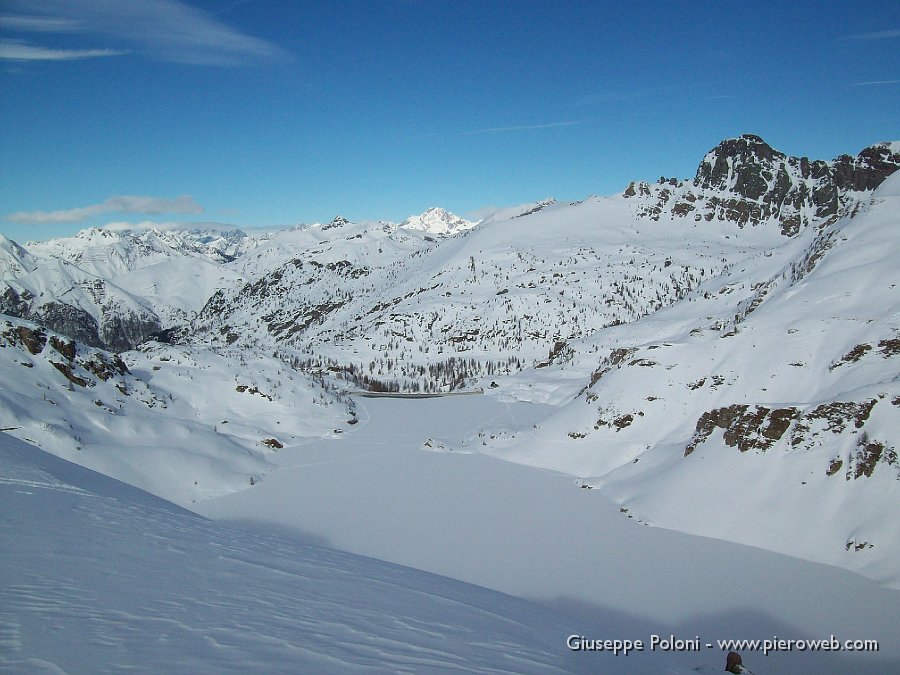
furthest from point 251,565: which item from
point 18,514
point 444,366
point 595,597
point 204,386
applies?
point 444,366

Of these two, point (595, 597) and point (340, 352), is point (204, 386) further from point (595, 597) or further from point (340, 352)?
point (340, 352)

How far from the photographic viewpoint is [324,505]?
87.9 ft

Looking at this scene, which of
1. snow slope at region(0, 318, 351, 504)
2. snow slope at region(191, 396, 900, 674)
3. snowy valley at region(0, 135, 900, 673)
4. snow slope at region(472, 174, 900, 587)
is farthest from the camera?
snow slope at region(0, 318, 351, 504)

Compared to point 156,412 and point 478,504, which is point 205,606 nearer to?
point 478,504

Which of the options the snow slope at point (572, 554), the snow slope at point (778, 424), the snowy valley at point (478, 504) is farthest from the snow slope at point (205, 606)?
the snow slope at point (778, 424)

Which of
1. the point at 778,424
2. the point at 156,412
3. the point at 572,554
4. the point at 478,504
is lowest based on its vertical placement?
the point at 478,504

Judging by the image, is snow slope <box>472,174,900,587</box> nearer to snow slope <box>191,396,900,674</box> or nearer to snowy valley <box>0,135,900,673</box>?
snowy valley <box>0,135,900,673</box>

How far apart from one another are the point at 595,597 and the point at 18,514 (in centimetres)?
1655

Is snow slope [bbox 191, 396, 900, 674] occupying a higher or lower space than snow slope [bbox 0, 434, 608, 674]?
lower

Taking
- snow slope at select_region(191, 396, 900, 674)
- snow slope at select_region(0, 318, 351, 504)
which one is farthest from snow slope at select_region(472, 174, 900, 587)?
snow slope at select_region(0, 318, 351, 504)

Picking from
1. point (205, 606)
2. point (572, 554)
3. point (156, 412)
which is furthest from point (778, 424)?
point (156, 412)

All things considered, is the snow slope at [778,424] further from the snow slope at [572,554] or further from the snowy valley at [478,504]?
the snow slope at [572,554]

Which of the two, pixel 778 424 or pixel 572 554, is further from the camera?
pixel 778 424

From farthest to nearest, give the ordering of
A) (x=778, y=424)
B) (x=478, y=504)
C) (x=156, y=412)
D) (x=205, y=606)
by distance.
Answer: (x=156, y=412)
(x=478, y=504)
(x=778, y=424)
(x=205, y=606)
